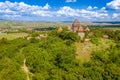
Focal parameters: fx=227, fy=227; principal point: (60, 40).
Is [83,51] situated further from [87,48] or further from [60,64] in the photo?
[60,64]

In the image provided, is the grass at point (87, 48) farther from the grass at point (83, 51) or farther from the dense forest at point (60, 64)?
the dense forest at point (60, 64)

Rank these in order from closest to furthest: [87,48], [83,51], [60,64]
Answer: [60,64] < [83,51] < [87,48]

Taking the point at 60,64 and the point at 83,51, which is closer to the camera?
the point at 60,64

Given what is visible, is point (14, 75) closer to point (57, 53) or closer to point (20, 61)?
point (20, 61)

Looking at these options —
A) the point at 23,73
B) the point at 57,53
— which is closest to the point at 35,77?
the point at 23,73

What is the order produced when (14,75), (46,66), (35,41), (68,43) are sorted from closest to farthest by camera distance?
(14,75) < (46,66) < (68,43) < (35,41)

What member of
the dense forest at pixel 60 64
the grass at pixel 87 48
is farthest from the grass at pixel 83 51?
the dense forest at pixel 60 64

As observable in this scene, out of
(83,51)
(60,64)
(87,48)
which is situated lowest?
(60,64)

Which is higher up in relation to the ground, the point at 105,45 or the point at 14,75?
the point at 105,45

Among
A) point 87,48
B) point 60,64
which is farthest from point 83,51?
point 60,64
